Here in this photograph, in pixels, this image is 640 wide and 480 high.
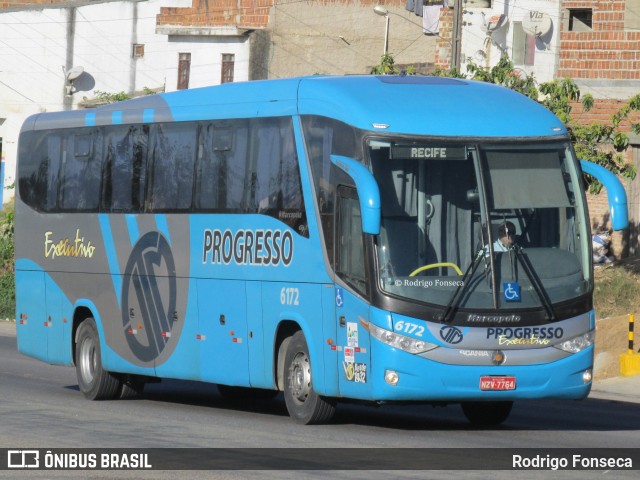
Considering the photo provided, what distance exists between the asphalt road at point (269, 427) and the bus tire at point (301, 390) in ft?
0.59

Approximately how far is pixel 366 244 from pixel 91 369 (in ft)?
22.4

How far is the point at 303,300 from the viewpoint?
15.7m

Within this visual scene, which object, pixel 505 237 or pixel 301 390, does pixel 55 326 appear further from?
pixel 505 237

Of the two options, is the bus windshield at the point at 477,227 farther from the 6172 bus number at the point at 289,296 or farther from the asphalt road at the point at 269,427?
the 6172 bus number at the point at 289,296

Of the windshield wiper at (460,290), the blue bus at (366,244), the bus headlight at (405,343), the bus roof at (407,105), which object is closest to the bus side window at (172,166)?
the blue bus at (366,244)

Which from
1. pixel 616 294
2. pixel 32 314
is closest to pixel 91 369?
pixel 32 314

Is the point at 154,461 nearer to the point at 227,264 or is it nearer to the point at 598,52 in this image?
the point at 227,264

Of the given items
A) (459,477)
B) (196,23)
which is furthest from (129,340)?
(196,23)

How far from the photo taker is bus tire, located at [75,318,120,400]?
19.8 metres

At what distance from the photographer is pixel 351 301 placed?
14773 millimetres

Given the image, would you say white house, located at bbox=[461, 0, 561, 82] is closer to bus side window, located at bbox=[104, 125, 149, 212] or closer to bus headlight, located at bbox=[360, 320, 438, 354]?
bus side window, located at bbox=[104, 125, 149, 212]

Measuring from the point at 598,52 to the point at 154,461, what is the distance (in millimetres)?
24246

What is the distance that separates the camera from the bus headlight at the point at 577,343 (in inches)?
581

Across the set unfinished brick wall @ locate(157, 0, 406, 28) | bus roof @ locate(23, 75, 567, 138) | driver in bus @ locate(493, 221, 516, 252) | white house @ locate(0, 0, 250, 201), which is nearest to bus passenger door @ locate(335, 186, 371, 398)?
bus roof @ locate(23, 75, 567, 138)
